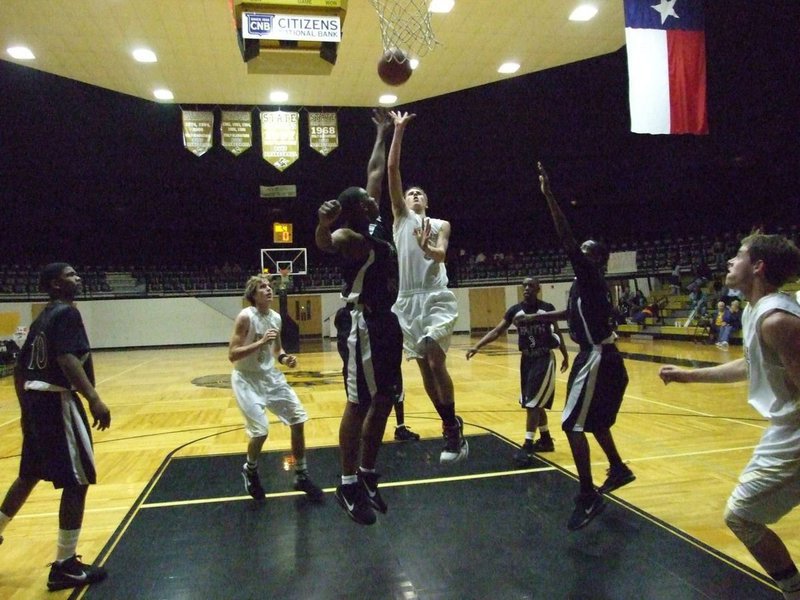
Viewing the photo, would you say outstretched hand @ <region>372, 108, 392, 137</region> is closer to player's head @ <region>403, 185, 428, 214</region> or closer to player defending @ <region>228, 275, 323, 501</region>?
player's head @ <region>403, 185, 428, 214</region>

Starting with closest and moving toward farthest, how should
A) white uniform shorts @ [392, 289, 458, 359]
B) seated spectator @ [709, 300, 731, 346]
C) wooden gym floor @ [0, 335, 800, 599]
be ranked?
wooden gym floor @ [0, 335, 800, 599]
white uniform shorts @ [392, 289, 458, 359]
seated spectator @ [709, 300, 731, 346]

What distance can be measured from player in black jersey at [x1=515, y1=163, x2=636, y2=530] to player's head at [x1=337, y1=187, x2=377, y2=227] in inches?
48.5

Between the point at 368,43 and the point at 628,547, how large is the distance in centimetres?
1148

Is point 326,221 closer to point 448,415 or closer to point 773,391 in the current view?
point 448,415

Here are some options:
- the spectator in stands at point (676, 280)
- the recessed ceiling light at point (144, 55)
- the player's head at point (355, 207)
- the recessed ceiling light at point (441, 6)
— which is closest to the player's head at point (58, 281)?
the player's head at point (355, 207)

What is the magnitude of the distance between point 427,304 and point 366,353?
1.19 m

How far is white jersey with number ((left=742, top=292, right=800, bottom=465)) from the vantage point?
237 cm

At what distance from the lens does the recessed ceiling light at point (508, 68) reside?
14383mm

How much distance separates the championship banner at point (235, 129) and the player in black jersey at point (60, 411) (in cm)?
1239

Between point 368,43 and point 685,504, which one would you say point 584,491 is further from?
point 368,43

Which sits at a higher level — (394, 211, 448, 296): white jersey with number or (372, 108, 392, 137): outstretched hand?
(372, 108, 392, 137): outstretched hand

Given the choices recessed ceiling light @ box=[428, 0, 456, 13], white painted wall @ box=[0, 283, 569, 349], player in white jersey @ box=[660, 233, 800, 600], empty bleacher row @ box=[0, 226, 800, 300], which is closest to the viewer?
player in white jersey @ box=[660, 233, 800, 600]

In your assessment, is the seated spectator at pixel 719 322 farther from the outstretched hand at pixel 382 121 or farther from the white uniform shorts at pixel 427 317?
the outstretched hand at pixel 382 121

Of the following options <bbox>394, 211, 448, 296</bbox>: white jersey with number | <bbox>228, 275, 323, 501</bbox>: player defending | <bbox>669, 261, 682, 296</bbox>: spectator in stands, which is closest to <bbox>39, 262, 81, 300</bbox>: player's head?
<bbox>228, 275, 323, 501</bbox>: player defending
